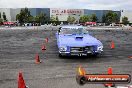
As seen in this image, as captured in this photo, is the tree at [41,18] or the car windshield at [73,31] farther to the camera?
the tree at [41,18]

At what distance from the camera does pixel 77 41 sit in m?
12.5

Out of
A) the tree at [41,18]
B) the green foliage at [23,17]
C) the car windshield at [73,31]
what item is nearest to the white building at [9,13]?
the tree at [41,18]

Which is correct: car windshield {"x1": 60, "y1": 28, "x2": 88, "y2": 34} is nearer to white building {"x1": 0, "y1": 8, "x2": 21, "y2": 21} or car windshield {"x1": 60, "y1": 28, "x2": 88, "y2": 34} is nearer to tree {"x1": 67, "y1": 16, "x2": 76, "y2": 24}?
tree {"x1": 67, "y1": 16, "x2": 76, "y2": 24}

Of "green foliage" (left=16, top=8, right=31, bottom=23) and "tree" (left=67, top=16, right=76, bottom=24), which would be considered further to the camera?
"tree" (left=67, top=16, right=76, bottom=24)

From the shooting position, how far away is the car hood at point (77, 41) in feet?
39.9

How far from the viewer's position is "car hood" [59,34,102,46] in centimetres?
1216

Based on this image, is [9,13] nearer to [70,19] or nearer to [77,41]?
[70,19]

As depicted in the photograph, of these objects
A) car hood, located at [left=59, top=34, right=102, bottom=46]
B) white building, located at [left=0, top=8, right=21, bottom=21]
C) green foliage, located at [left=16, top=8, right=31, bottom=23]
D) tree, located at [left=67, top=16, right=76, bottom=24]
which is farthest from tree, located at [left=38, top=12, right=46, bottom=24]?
car hood, located at [left=59, top=34, right=102, bottom=46]

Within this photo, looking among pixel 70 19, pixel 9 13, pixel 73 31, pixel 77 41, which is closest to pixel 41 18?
pixel 70 19

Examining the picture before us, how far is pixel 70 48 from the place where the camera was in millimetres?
12055

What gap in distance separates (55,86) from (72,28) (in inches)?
305

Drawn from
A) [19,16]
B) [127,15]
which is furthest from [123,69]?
[127,15]

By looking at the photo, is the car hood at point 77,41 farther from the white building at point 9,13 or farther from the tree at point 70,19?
the white building at point 9,13

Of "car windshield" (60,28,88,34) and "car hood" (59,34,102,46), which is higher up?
"car windshield" (60,28,88,34)
